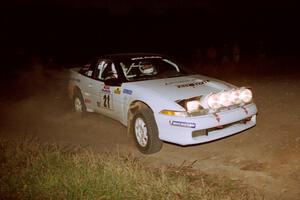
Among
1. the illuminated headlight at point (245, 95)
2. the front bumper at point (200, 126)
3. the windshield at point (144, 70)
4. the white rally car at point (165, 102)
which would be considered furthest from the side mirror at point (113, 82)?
the illuminated headlight at point (245, 95)

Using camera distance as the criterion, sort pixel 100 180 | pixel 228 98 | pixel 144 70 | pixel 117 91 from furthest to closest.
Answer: pixel 144 70
pixel 117 91
pixel 228 98
pixel 100 180

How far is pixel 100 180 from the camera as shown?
181 inches

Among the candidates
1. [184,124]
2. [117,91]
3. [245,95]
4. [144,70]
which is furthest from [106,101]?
[245,95]

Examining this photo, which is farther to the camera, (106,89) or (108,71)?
(108,71)

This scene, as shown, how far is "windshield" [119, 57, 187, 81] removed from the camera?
22.0ft

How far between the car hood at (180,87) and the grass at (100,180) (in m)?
1.05

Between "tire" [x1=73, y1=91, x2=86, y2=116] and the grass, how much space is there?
2.63 meters

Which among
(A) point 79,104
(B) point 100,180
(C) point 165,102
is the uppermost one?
(C) point 165,102

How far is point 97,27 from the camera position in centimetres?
2956

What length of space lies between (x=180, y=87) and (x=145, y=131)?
0.88 meters

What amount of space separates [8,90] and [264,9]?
761 inches

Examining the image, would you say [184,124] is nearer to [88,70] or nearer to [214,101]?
[214,101]

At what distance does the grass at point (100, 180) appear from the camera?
422 centimetres

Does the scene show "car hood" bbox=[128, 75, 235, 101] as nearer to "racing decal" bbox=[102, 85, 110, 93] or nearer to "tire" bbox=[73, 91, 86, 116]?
"racing decal" bbox=[102, 85, 110, 93]
